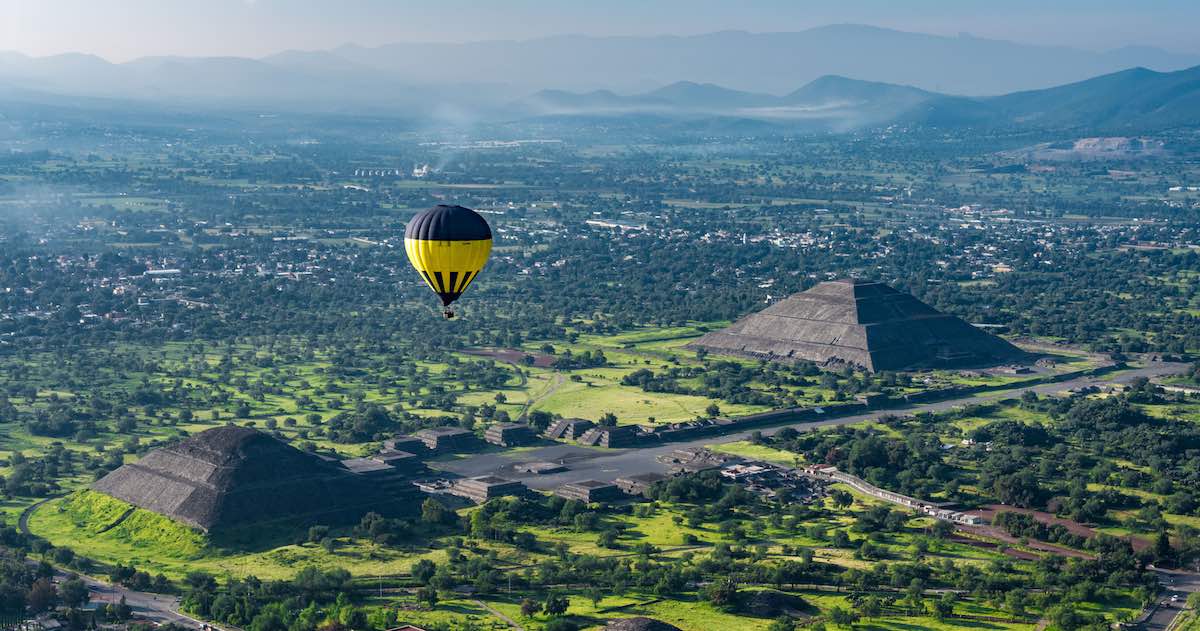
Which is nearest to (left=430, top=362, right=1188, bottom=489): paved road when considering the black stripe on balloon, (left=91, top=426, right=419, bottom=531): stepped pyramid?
(left=91, top=426, right=419, bottom=531): stepped pyramid

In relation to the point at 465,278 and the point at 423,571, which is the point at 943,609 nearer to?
the point at 423,571

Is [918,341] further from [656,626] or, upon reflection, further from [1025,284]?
[656,626]

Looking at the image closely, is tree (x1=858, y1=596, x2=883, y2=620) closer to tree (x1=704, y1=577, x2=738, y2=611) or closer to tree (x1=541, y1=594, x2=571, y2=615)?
tree (x1=704, y1=577, x2=738, y2=611)

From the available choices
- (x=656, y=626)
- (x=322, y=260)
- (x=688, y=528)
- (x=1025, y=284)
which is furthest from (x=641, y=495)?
(x=322, y=260)

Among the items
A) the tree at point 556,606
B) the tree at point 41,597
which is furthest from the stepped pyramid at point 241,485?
the tree at point 556,606

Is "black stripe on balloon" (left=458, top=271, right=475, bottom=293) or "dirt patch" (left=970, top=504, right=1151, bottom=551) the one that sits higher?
"black stripe on balloon" (left=458, top=271, right=475, bottom=293)

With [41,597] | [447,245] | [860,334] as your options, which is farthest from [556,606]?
[860,334]
